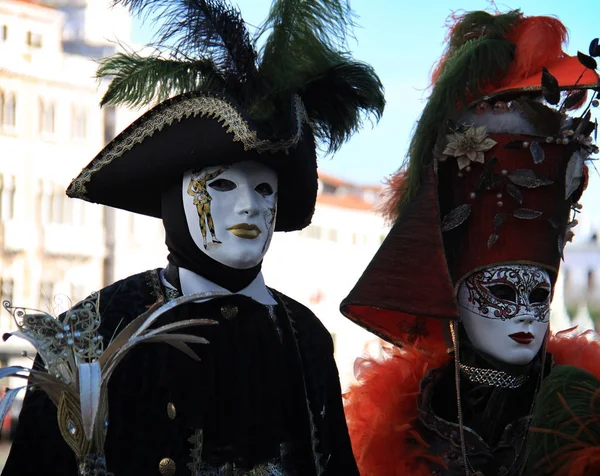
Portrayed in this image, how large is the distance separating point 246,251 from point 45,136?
24.7 meters

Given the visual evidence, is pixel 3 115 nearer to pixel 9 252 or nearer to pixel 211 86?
pixel 9 252

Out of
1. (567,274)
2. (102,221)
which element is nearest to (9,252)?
(102,221)

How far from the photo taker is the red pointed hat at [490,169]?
174 inches

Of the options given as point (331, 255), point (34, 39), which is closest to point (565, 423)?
point (34, 39)

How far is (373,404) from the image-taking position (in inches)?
188

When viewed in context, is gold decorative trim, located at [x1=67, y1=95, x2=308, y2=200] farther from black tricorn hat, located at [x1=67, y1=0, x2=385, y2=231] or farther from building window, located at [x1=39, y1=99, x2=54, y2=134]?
building window, located at [x1=39, y1=99, x2=54, y2=134]

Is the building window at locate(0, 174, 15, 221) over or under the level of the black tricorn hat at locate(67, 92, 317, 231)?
under

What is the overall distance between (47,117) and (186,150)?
24779mm

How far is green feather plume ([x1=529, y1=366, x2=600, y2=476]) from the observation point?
384cm

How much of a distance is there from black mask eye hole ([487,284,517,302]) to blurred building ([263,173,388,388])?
2377cm

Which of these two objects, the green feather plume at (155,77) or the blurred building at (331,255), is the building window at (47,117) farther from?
the green feather plume at (155,77)

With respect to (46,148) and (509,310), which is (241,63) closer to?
(509,310)

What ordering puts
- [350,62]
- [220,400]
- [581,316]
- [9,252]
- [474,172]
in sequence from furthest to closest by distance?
[9,252]
[581,316]
[474,172]
[350,62]
[220,400]

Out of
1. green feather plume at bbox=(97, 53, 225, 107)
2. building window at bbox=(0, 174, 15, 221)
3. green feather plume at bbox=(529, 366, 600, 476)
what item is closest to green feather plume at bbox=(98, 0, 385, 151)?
green feather plume at bbox=(97, 53, 225, 107)
